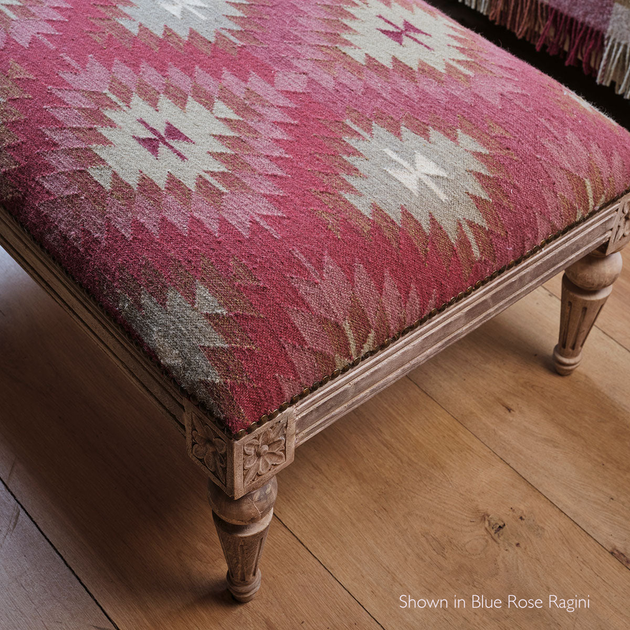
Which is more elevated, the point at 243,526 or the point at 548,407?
the point at 243,526

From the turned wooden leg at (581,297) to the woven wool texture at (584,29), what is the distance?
0.50m

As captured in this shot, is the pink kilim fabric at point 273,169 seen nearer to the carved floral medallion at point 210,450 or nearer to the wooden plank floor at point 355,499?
the carved floral medallion at point 210,450

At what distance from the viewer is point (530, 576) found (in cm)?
83

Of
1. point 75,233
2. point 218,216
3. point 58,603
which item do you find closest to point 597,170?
point 218,216

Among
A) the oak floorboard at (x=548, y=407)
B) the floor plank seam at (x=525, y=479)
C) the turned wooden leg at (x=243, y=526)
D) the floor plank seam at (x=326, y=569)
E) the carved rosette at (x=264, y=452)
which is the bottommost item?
the floor plank seam at (x=326, y=569)

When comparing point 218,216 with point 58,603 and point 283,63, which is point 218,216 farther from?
point 58,603

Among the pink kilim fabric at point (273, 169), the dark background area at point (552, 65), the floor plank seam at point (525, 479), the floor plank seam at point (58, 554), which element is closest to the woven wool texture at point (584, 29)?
the dark background area at point (552, 65)

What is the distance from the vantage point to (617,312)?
44.1 inches

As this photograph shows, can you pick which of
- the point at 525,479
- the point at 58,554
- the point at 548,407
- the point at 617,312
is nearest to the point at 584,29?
the point at 617,312

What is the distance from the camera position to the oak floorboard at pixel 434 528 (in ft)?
2.66

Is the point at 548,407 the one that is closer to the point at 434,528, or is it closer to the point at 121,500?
the point at 434,528

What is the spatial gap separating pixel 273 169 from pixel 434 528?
424 mm

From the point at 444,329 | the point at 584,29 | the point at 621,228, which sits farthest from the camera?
the point at 584,29

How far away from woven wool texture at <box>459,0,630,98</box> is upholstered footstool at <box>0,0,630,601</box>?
46 cm
